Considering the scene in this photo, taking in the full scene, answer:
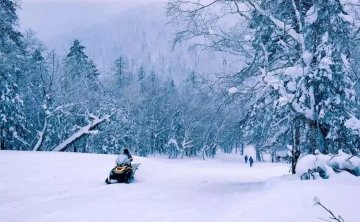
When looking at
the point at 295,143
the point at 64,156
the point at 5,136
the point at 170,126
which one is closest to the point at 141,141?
the point at 170,126

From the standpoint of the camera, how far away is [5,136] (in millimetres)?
34594

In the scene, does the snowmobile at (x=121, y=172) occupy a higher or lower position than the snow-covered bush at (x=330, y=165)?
lower

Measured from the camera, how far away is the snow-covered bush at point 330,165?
35.8ft

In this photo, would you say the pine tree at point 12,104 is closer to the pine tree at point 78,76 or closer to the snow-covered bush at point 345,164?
the pine tree at point 78,76

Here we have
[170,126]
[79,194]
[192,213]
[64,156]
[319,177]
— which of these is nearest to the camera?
[192,213]

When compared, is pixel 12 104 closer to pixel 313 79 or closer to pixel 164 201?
pixel 164 201

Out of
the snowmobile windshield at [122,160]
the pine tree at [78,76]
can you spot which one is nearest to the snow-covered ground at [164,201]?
the snowmobile windshield at [122,160]

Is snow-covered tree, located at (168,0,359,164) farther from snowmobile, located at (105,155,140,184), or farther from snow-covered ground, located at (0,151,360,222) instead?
snowmobile, located at (105,155,140,184)

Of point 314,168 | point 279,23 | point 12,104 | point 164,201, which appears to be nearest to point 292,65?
point 279,23

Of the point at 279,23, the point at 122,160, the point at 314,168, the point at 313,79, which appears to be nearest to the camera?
the point at 314,168

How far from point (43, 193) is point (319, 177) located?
29.2 feet

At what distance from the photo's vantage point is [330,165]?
439 inches

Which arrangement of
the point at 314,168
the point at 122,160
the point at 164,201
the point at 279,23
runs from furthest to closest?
the point at 122,160, the point at 279,23, the point at 164,201, the point at 314,168

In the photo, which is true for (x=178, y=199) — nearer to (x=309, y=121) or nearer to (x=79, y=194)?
(x=79, y=194)
